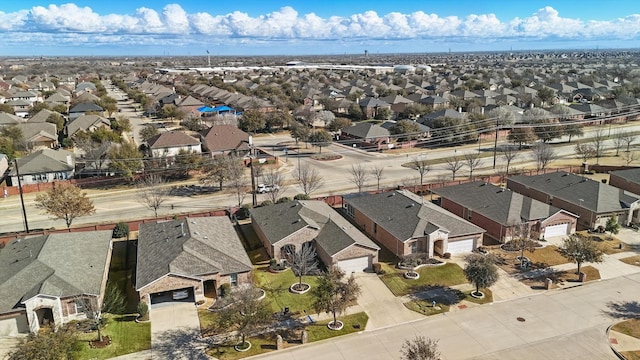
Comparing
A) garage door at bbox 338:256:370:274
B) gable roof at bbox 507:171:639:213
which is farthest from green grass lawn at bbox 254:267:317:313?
gable roof at bbox 507:171:639:213

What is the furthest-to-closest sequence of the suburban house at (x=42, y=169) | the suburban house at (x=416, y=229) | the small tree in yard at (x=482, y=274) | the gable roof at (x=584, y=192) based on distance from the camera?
the suburban house at (x=42, y=169) < the gable roof at (x=584, y=192) < the suburban house at (x=416, y=229) < the small tree in yard at (x=482, y=274)

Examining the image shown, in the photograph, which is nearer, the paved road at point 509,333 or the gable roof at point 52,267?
the paved road at point 509,333

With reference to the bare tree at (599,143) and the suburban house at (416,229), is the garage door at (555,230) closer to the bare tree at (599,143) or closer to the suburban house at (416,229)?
the suburban house at (416,229)

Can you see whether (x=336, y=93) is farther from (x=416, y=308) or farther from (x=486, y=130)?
(x=416, y=308)

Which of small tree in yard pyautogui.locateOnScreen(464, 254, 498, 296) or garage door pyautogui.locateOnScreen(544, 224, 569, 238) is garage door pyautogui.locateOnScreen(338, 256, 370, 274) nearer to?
small tree in yard pyautogui.locateOnScreen(464, 254, 498, 296)

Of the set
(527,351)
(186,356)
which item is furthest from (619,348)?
(186,356)

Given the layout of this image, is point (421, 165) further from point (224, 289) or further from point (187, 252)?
point (187, 252)

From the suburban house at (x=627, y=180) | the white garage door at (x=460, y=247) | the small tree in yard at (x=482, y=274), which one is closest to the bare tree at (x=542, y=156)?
the suburban house at (x=627, y=180)

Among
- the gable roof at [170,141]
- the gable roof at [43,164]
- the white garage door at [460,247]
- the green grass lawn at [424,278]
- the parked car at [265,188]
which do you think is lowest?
the green grass lawn at [424,278]
